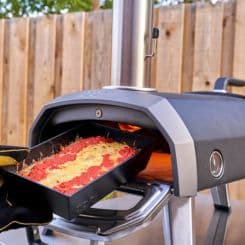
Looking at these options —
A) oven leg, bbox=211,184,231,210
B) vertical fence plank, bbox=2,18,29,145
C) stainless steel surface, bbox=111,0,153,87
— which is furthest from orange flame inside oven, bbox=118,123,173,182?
vertical fence plank, bbox=2,18,29,145

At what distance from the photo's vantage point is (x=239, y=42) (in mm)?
2064

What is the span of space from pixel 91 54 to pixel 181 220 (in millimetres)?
1870

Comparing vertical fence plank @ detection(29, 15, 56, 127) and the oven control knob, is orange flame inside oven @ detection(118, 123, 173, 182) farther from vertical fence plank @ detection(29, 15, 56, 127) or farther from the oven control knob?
vertical fence plank @ detection(29, 15, 56, 127)

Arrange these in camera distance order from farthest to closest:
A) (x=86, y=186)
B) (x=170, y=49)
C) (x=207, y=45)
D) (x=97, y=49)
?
(x=97, y=49) → (x=170, y=49) → (x=207, y=45) → (x=86, y=186)

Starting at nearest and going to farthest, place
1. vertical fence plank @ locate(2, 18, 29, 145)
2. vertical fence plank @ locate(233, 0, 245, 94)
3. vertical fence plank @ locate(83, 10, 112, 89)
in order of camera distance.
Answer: vertical fence plank @ locate(233, 0, 245, 94)
vertical fence plank @ locate(83, 10, 112, 89)
vertical fence plank @ locate(2, 18, 29, 145)

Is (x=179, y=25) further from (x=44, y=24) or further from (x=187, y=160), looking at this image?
(x=187, y=160)

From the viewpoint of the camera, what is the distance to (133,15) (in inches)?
48.1

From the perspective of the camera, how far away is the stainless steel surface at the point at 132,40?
1224 millimetres

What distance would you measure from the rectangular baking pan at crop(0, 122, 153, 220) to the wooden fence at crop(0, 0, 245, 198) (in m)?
1.20

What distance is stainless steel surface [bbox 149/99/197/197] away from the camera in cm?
83

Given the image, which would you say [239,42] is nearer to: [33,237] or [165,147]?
[165,147]

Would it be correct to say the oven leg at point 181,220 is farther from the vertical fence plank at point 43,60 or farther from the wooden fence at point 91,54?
the vertical fence plank at point 43,60

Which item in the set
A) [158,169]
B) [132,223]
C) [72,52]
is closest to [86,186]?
[132,223]

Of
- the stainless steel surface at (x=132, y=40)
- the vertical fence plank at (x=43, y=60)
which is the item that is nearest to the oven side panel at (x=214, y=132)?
the stainless steel surface at (x=132, y=40)
